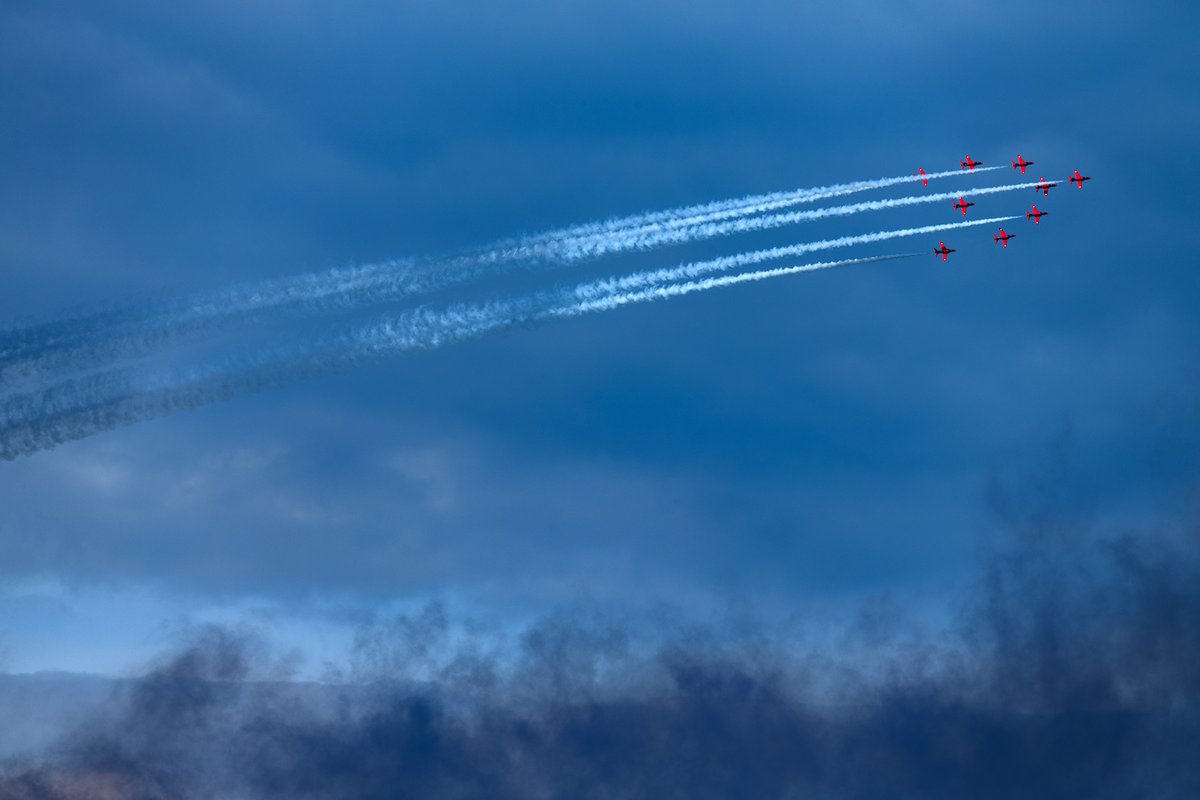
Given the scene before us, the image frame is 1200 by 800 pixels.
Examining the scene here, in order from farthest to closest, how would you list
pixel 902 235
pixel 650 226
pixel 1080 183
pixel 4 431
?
1. pixel 1080 183
2. pixel 902 235
3. pixel 650 226
4. pixel 4 431

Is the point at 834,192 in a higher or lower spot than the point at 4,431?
higher

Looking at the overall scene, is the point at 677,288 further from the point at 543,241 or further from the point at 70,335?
the point at 70,335

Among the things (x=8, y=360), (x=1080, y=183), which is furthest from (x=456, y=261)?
(x=1080, y=183)

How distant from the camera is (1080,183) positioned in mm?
129625

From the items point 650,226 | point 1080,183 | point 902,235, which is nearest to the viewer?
point 650,226

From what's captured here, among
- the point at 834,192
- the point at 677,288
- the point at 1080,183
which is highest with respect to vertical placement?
the point at 1080,183

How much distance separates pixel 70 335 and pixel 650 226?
3618 cm

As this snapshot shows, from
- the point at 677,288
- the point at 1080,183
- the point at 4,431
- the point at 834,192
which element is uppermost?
the point at 1080,183

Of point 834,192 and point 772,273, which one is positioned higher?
point 834,192

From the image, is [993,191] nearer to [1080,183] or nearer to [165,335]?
[1080,183]

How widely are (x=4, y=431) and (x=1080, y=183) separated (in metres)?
86.6

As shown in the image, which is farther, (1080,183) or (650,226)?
(1080,183)

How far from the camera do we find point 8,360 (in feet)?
302

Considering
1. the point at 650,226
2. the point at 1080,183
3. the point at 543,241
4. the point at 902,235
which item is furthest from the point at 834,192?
the point at 1080,183
